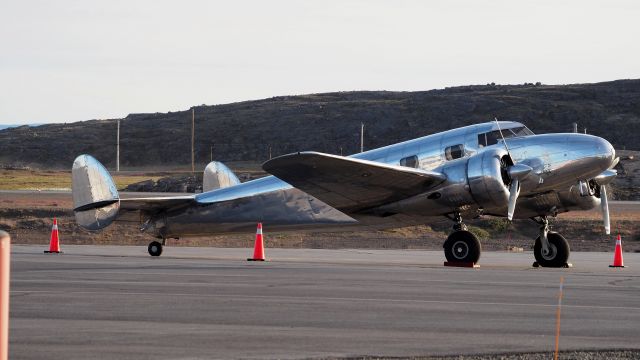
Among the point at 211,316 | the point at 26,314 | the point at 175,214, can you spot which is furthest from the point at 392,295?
the point at 175,214

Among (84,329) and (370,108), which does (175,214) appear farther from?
(370,108)

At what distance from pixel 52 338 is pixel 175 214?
14549 millimetres

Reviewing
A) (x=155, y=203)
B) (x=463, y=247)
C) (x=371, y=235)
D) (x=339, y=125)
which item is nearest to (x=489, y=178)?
(x=463, y=247)

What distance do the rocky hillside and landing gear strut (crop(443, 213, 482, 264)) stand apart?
81261 millimetres

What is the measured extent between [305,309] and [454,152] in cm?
984

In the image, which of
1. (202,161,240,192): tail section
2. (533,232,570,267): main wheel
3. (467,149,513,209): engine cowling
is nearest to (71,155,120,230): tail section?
(202,161,240,192): tail section

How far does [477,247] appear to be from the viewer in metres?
21.0

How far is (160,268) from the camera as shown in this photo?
19.9 m

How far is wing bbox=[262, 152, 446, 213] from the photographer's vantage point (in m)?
20.2

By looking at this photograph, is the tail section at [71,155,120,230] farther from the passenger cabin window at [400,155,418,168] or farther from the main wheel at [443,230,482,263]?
the main wheel at [443,230,482,263]

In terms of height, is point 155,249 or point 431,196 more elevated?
point 431,196

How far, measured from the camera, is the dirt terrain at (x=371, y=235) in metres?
31.8

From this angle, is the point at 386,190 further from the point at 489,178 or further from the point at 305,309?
the point at 305,309

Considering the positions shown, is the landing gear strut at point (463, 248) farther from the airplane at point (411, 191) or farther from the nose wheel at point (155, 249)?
the nose wheel at point (155, 249)
